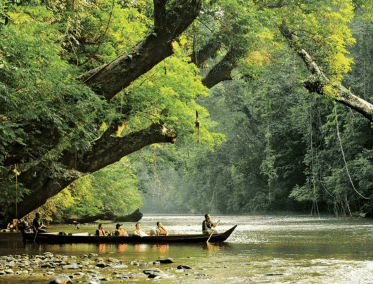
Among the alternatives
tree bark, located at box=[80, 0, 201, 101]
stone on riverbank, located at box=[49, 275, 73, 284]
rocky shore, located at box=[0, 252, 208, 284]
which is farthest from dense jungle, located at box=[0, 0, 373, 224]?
stone on riverbank, located at box=[49, 275, 73, 284]

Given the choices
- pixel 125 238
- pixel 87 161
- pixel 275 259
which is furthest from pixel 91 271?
pixel 125 238

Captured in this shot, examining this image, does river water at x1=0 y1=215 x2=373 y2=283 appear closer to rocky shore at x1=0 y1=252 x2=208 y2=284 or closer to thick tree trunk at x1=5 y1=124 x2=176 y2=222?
rocky shore at x1=0 y1=252 x2=208 y2=284

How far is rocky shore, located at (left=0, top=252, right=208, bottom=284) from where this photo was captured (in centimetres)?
827

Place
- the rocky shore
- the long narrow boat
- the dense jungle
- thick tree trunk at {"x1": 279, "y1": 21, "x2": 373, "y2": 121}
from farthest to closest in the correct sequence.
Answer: the long narrow boat, thick tree trunk at {"x1": 279, "y1": 21, "x2": 373, "y2": 121}, the dense jungle, the rocky shore

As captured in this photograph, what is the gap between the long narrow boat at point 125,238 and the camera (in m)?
15.5

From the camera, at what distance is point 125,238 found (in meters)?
16.4

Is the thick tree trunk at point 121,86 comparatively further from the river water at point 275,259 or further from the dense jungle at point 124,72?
the river water at point 275,259

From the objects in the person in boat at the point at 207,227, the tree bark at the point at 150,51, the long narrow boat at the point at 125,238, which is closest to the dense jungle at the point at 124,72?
the tree bark at the point at 150,51

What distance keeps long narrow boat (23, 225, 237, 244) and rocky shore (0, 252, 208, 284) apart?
4.53 meters

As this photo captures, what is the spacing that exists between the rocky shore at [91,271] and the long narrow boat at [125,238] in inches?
178

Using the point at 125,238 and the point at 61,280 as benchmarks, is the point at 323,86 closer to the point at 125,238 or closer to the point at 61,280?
the point at 125,238

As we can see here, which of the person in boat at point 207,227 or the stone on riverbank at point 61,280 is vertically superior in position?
the person in boat at point 207,227

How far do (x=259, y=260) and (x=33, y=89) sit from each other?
683 centimetres

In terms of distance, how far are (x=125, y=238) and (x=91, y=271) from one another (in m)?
7.19
